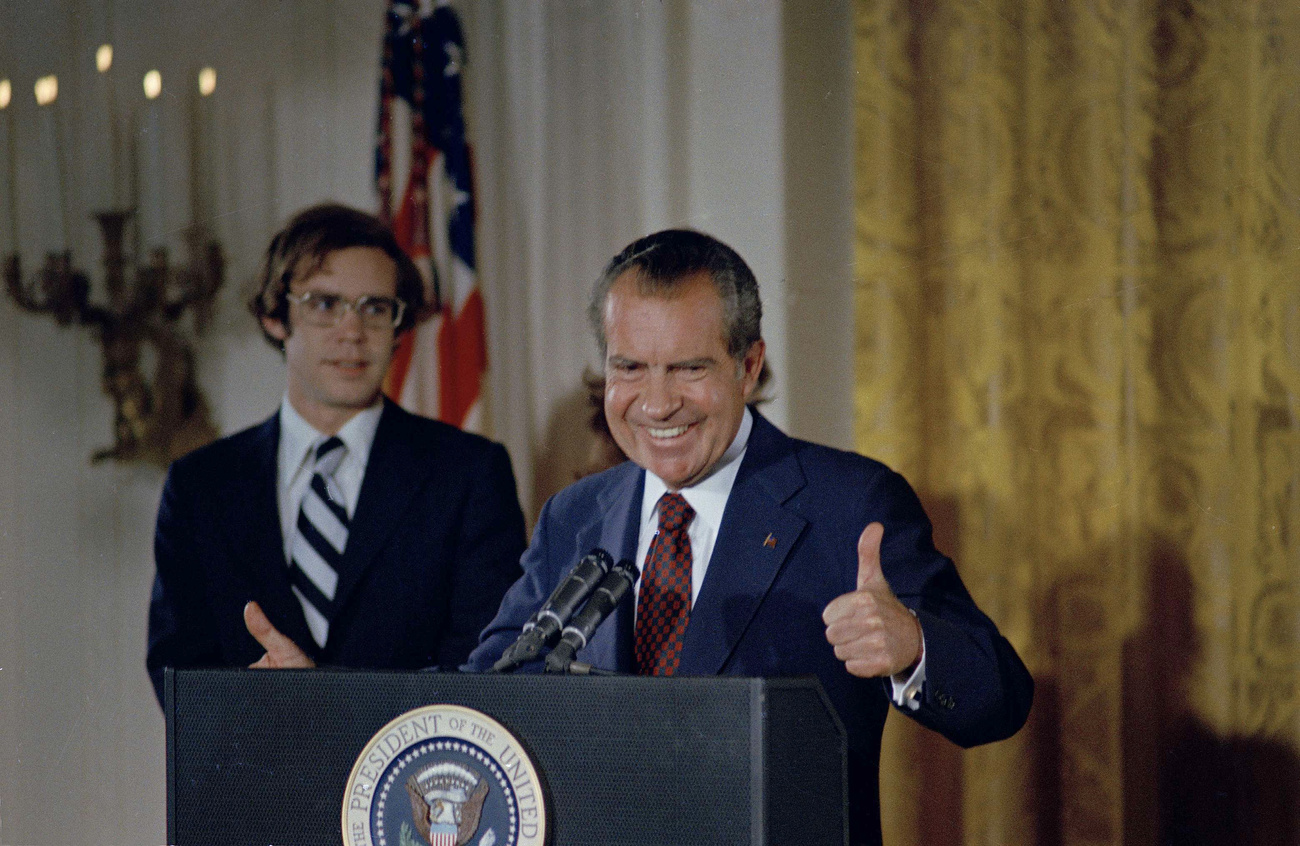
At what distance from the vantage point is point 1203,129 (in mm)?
2562

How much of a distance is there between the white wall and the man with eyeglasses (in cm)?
16

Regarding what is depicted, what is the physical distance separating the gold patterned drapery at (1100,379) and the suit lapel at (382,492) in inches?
41.2

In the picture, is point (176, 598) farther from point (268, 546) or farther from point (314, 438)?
point (314, 438)

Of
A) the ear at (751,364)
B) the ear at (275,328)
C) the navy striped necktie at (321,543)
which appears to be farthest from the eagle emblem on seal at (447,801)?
the ear at (275,328)

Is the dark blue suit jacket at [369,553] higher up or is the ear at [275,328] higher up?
the ear at [275,328]

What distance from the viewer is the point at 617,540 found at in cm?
198

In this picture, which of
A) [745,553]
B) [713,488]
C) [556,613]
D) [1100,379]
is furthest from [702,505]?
[1100,379]

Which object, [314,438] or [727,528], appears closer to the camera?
[727,528]

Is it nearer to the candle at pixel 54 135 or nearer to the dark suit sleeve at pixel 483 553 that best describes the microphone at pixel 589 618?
the dark suit sleeve at pixel 483 553

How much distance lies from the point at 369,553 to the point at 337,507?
16 cm

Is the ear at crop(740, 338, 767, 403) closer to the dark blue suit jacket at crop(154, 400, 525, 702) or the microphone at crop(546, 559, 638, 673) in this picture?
the microphone at crop(546, 559, 638, 673)

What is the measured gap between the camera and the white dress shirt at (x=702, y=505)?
6.24ft

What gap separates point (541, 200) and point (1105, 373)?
1412mm

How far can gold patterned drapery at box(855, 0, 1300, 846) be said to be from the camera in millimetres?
2484
